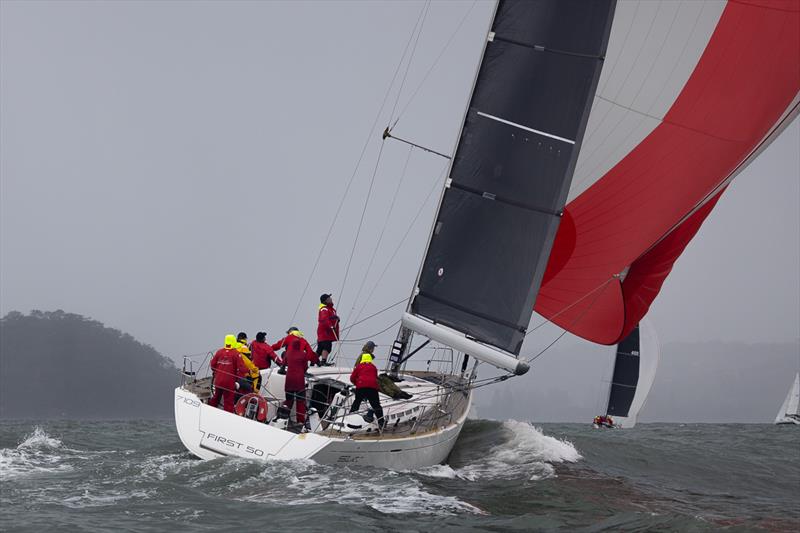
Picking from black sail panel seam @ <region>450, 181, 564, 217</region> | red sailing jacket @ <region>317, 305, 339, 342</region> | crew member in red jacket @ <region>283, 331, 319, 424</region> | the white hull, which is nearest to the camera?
the white hull

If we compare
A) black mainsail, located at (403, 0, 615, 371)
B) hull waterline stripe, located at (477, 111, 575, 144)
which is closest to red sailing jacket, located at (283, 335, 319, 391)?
black mainsail, located at (403, 0, 615, 371)

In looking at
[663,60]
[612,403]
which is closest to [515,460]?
[663,60]

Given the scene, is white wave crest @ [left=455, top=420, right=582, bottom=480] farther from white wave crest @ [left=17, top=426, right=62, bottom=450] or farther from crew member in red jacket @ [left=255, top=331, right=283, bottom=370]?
white wave crest @ [left=17, top=426, right=62, bottom=450]

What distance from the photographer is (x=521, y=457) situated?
1418cm

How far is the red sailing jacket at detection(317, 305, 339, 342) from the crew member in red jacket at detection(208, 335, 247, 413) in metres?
2.91

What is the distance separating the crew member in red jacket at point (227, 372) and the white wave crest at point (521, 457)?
11.3ft

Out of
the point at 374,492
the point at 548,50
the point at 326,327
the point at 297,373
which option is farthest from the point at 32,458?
the point at 548,50

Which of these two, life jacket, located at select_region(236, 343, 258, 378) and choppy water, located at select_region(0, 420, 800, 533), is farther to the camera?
life jacket, located at select_region(236, 343, 258, 378)

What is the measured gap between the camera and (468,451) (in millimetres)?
14711

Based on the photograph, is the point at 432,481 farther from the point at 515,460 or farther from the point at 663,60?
the point at 663,60

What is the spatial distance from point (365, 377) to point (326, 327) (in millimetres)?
3645

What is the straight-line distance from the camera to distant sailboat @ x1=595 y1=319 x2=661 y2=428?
32.0 metres

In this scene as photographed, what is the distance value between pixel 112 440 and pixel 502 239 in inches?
328

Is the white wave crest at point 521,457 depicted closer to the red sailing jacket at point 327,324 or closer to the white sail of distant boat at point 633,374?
the red sailing jacket at point 327,324
